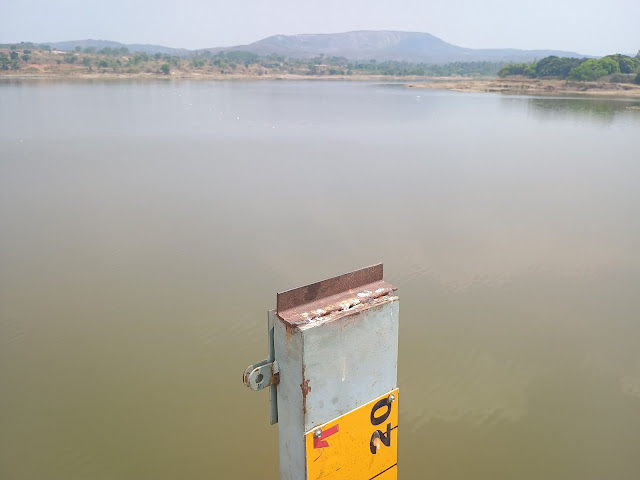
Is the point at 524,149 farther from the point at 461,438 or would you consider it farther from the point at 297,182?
the point at 461,438

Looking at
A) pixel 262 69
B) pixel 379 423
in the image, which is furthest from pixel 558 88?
pixel 262 69

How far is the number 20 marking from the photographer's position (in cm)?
169

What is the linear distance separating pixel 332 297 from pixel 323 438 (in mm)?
416

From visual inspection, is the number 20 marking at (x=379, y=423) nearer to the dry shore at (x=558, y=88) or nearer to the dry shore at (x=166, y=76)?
the dry shore at (x=558, y=88)

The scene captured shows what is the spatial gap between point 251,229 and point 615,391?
15.8 ft

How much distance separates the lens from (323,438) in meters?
1.57

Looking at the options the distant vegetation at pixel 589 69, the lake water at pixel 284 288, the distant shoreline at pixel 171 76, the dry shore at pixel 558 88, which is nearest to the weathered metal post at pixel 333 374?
the lake water at pixel 284 288

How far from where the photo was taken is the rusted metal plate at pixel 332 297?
4.85ft

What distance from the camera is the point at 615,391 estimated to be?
403 cm

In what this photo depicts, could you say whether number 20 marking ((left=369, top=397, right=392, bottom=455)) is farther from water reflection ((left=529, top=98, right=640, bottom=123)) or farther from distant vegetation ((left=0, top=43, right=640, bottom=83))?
distant vegetation ((left=0, top=43, right=640, bottom=83))

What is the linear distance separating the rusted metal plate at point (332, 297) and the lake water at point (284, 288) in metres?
2.15

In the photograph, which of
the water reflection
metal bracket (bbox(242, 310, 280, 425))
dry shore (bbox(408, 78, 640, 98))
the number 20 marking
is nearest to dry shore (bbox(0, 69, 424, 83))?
dry shore (bbox(408, 78, 640, 98))

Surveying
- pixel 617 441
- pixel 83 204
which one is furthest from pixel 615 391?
pixel 83 204

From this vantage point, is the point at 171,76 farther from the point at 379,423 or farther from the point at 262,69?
the point at 379,423
